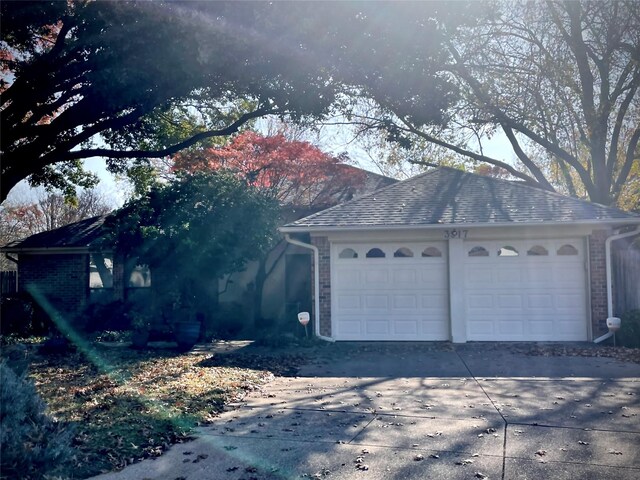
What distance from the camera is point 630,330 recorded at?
41.6 ft

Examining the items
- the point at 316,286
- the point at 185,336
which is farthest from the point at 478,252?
the point at 185,336

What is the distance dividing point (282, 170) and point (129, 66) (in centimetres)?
961

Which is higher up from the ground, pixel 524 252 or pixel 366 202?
pixel 366 202

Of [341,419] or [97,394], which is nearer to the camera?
[341,419]

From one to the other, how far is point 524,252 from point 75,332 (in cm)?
1197

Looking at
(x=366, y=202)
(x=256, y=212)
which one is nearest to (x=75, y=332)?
(x=256, y=212)

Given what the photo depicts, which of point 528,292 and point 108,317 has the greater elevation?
point 528,292

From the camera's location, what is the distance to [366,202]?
1524cm

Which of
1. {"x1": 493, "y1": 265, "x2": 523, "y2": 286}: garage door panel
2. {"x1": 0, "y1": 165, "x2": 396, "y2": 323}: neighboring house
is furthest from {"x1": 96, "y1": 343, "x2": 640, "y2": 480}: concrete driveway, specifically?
{"x1": 0, "y1": 165, "x2": 396, "y2": 323}: neighboring house

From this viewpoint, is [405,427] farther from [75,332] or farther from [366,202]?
[75,332]

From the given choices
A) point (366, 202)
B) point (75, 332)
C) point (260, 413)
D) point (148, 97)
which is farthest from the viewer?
point (75, 332)

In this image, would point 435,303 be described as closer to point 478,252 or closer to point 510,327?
point 478,252

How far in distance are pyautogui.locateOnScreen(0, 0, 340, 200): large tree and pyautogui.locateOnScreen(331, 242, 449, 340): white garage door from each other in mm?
4265

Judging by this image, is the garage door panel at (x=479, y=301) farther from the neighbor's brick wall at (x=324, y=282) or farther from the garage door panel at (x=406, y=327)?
the neighbor's brick wall at (x=324, y=282)
